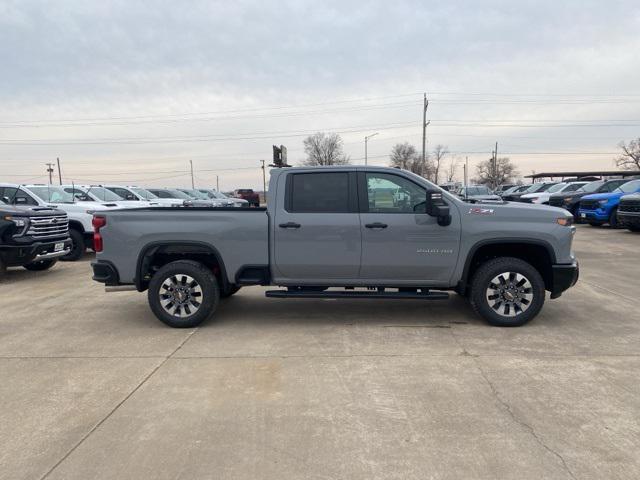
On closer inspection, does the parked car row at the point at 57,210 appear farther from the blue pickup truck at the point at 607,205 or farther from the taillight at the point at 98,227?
the blue pickup truck at the point at 607,205

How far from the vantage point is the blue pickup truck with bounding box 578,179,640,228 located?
57.1 ft

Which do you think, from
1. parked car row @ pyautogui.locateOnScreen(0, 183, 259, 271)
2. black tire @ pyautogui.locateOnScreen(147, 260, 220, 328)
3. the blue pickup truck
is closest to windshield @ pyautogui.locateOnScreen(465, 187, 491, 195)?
the blue pickup truck

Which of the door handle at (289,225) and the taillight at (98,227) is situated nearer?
the door handle at (289,225)

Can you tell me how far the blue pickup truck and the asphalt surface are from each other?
40.8 ft

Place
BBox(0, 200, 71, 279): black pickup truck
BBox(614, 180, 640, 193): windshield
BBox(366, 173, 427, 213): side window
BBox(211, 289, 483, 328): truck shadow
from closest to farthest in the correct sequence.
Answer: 1. BBox(366, 173, 427, 213): side window
2. BBox(211, 289, 483, 328): truck shadow
3. BBox(0, 200, 71, 279): black pickup truck
4. BBox(614, 180, 640, 193): windshield

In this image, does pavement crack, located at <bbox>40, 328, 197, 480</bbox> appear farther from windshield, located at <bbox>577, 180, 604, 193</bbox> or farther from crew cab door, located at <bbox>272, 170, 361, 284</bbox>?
windshield, located at <bbox>577, 180, 604, 193</bbox>

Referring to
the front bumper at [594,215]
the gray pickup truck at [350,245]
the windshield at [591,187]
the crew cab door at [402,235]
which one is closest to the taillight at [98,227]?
the gray pickup truck at [350,245]

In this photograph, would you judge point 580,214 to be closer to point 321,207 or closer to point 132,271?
point 321,207

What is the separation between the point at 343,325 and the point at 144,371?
2378 mm

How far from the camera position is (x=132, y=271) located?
5887 mm

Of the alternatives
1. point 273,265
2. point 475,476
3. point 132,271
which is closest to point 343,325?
point 273,265

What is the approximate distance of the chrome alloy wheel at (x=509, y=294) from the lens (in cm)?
564

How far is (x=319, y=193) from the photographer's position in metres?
5.84

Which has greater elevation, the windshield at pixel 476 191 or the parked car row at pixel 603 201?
the windshield at pixel 476 191
